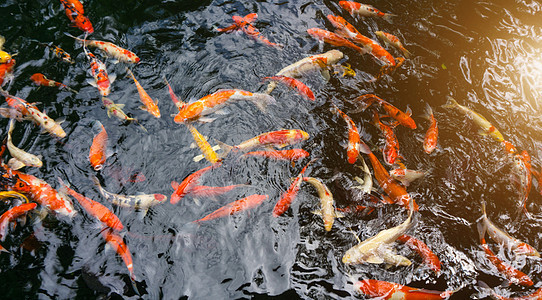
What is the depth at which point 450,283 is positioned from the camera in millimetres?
3465

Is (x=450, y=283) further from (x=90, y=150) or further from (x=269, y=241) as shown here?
(x=90, y=150)

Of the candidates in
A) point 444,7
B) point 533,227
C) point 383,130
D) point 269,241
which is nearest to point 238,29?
point 383,130

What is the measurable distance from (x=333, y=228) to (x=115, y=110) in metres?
2.79

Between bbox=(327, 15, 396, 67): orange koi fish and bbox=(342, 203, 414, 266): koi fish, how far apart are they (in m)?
2.61

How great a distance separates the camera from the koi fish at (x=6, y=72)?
4.19 m

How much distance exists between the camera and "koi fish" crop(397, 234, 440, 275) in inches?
138

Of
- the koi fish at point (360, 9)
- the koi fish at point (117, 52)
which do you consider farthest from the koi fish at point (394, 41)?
the koi fish at point (117, 52)

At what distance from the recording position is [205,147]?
392 cm

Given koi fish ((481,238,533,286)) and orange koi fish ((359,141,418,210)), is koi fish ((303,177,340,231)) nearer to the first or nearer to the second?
orange koi fish ((359,141,418,210))

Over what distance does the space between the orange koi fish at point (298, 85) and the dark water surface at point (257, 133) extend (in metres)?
0.12

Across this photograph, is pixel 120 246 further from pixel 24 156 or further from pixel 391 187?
pixel 391 187

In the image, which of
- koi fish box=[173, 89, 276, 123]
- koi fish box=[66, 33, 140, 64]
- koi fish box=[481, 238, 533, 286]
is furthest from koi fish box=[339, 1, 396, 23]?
koi fish box=[481, 238, 533, 286]

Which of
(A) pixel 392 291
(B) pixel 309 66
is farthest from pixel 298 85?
(A) pixel 392 291

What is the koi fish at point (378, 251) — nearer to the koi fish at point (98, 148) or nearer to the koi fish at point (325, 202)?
the koi fish at point (325, 202)
